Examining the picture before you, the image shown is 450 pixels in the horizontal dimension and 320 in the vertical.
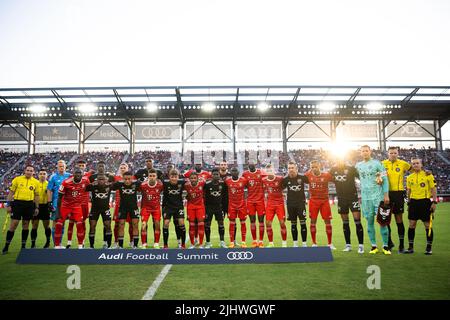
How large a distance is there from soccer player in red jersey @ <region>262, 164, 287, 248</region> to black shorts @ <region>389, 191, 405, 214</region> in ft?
8.93

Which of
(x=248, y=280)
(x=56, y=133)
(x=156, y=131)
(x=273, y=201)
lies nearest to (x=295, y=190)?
(x=273, y=201)

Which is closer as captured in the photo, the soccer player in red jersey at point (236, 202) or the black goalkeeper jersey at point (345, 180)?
the black goalkeeper jersey at point (345, 180)

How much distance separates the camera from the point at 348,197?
7738mm

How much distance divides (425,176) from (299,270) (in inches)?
175

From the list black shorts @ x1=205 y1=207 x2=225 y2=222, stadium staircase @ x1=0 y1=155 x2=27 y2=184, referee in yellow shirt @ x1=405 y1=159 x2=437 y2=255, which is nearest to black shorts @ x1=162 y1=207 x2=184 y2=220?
black shorts @ x1=205 y1=207 x2=225 y2=222

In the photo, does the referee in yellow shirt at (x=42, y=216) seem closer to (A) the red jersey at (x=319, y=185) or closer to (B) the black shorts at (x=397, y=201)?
(A) the red jersey at (x=319, y=185)

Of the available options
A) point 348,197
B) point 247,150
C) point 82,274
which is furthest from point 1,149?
point 348,197

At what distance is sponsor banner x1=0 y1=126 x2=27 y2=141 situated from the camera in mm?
35487

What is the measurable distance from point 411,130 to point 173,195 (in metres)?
37.4

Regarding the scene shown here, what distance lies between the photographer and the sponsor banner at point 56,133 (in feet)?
116

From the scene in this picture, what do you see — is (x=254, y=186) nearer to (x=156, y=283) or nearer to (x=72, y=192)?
(x=156, y=283)

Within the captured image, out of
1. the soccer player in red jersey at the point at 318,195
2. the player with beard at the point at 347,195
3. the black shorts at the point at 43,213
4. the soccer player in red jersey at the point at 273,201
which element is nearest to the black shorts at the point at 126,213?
the black shorts at the point at 43,213

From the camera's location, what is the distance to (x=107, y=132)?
→ 117 feet
